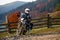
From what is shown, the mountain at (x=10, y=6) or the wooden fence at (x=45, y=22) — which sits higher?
the mountain at (x=10, y=6)

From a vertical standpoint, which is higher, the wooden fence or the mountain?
the mountain

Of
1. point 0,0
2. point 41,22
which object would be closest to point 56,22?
point 41,22

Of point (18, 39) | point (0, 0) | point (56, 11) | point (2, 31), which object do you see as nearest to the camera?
point (18, 39)

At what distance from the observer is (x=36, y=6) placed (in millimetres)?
11125

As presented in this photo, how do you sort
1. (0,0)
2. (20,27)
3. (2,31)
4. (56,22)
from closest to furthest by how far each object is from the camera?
1. (20,27)
2. (0,0)
3. (2,31)
4. (56,22)

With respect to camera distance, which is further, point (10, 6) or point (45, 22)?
point (45, 22)

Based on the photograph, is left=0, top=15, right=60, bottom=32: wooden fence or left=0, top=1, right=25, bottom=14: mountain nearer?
left=0, top=1, right=25, bottom=14: mountain

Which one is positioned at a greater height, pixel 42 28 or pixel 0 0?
pixel 0 0

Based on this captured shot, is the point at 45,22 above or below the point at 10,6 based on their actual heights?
below

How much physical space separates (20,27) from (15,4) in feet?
5.69

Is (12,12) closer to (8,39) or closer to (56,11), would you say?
(56,11)

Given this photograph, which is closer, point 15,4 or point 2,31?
point 15,4

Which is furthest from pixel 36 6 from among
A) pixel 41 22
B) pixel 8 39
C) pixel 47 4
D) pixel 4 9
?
pixel 8 39

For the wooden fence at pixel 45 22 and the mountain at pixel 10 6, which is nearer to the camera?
the mountain at pixel 10 6
